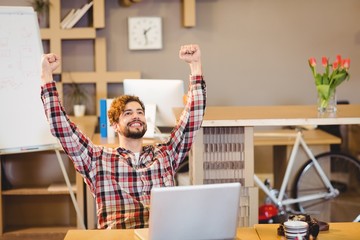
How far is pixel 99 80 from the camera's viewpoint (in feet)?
18.9

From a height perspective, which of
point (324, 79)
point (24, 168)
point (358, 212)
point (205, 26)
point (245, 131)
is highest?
point (205, 26)

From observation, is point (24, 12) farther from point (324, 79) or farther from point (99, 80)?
point (324, 79)

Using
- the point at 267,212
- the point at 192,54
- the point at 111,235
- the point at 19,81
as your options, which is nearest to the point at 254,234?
the point at 111,235

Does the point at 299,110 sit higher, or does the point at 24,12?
the point at 24,12

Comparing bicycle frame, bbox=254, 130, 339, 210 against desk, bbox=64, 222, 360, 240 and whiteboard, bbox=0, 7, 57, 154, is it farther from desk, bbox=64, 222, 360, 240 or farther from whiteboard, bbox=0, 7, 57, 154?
desk, bbox=64, 222, 360, 240

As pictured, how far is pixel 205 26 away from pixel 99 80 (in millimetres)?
955

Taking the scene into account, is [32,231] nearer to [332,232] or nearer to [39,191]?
[39,191]

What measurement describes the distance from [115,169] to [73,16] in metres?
2.67

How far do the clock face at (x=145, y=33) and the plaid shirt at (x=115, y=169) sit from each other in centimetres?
250

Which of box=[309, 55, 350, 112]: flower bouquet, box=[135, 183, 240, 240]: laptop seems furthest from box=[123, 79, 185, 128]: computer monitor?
box=[135, 183, 240, 240]: laptop

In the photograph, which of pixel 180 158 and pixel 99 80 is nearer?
pixel 180 158

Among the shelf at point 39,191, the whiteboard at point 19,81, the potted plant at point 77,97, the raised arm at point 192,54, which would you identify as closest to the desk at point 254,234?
the raised arm at point 192,54

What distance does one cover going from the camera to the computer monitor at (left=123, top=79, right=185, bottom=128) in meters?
4.89

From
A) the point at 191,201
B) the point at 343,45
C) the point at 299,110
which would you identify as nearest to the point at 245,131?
the point at 299,110
